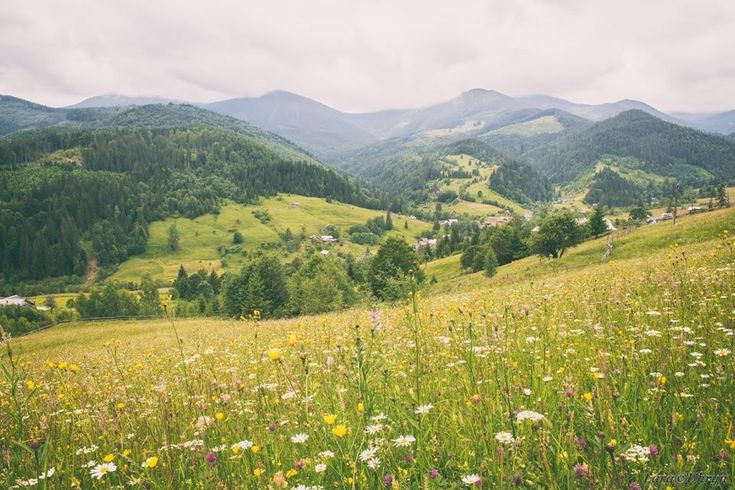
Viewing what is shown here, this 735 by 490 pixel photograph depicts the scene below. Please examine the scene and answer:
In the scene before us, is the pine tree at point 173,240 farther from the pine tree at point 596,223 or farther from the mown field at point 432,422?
the mown field at point 432,422

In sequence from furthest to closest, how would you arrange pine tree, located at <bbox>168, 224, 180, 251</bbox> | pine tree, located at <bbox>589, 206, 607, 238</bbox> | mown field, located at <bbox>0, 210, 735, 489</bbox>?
pine tree, located at <bbox>168, 224, 180, 251</bbox> < pine tree, located at <bbox>589, 206, 607, 238</bbox> < mown field, located at <bbox>0, 210, 735, 489</bbox>

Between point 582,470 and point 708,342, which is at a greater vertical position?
point 582,470

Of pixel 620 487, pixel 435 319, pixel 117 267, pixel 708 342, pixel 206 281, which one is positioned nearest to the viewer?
pixel 620 487

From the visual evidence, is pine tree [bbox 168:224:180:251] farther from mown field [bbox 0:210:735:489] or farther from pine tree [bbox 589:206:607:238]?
mown field [bbox 0:210:735:489]

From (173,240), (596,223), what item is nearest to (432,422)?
(596,223)

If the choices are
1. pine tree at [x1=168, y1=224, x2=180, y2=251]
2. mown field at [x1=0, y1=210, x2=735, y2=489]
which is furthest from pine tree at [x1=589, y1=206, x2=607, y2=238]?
pine tree at [x1=168, y1=224, x2=180, y2=251]

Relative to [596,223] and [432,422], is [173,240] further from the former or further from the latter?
[432,422]

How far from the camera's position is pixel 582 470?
6.39ft

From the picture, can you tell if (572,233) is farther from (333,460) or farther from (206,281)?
(206,281)

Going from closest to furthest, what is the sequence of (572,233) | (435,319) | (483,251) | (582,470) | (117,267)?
(582,470) → (435,319) → (572,233) → (483,251) → (117,267)

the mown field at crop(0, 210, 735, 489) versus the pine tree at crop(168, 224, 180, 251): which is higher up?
the pine tree at crop(168, 224, 180, 251)

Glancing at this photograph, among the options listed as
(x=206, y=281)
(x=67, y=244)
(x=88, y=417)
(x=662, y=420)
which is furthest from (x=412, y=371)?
(x=67, y=244)

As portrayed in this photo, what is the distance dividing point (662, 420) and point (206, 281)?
13909cm

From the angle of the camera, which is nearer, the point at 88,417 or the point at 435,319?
the point at 88,417
